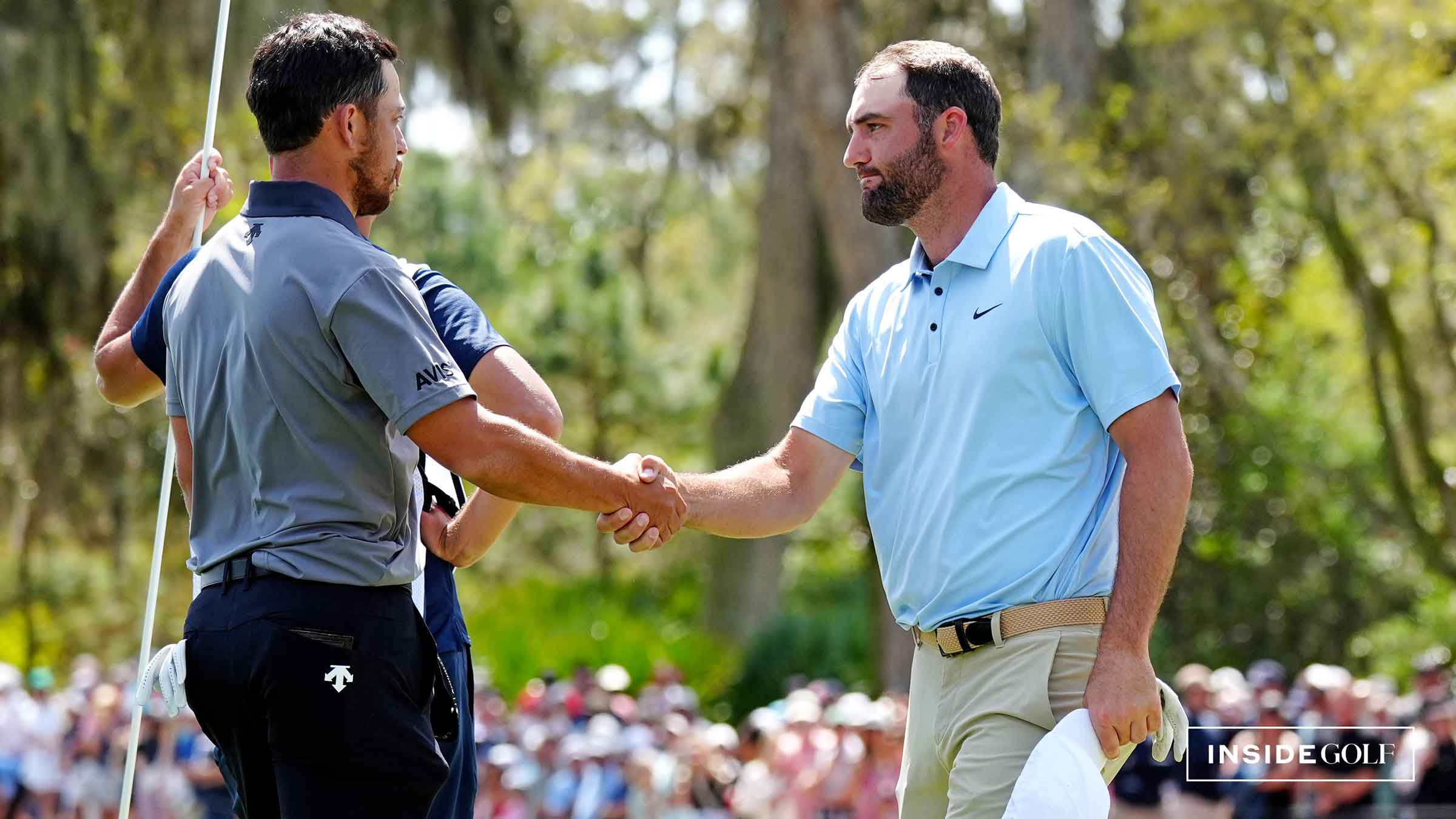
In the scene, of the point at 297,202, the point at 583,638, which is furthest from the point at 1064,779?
the point at 583,638

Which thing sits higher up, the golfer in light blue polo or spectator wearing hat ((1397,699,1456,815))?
the golfer in light blue polo

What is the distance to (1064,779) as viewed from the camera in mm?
3383

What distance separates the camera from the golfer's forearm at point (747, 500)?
423cm

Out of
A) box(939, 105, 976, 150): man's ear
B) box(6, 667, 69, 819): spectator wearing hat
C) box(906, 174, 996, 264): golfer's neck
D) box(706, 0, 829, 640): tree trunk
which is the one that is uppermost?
box(939, 105, 976, 150): man's ear

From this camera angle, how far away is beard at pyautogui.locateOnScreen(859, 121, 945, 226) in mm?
4027

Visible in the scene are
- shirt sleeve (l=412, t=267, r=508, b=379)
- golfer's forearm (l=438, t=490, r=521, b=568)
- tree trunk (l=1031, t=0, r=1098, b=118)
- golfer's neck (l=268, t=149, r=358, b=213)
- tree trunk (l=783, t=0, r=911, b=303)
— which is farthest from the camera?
tree trunk (l=1031, t=0, r=1098, b=118)

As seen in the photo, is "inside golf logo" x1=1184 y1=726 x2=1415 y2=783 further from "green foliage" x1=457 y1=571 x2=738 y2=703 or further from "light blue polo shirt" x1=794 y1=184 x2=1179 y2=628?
"green foliage" x1=457 y1=571 x2=738 y2=703

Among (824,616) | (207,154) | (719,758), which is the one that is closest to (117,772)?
(719,758)

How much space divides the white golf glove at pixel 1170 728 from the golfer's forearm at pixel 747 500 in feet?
3.41

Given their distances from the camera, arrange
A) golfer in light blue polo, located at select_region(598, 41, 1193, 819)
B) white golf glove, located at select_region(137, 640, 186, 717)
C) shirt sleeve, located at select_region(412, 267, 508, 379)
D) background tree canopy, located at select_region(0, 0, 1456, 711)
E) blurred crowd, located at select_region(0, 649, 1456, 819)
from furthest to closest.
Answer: background tree canopy, located at select_region(0, 0, 1456, 711)
blurred crowd, located at select_region(0, 649, 1456, 819)
shirt sleeve, located at select_region(412, 267, 508, 379)
golfer in light blue polo, located at select_region(598, 41, 1193, 819)
white golf glove, located at select_region(137, 640, 186, 717)

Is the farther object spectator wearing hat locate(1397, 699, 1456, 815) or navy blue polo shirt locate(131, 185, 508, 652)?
spectator wearing hat locate(1397, 699, 1456, 815)

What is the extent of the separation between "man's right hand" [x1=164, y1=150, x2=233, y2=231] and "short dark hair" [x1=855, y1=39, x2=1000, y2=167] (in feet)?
5.26

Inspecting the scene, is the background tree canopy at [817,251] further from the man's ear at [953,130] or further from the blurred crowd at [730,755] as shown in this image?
the man's ear at [953,130]

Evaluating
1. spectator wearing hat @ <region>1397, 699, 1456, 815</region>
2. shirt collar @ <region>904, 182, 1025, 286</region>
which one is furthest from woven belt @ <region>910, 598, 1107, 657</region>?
spectator wearing hat @ <region>1397, 699, 1456, 815</region>
